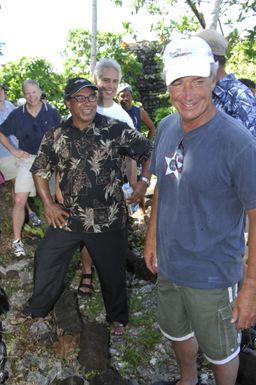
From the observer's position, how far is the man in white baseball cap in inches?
74.4

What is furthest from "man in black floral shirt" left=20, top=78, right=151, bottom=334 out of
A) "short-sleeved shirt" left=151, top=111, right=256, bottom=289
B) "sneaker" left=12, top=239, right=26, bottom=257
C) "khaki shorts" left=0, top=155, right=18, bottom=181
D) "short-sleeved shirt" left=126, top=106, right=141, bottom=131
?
"short-sleeved shirt" left=126, top=106, right=141, bottom=131

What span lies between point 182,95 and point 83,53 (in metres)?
11.0

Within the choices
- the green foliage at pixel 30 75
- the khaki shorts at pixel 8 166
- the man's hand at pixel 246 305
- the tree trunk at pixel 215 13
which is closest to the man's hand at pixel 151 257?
the man's hand at pixel 246 305

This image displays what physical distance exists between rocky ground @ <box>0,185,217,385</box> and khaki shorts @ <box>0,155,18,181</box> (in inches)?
50.2

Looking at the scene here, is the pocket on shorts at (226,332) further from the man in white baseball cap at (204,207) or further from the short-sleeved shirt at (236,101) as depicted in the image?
the short-sleeved shirt at (236,101)

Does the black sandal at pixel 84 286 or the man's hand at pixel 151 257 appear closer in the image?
the man's hand at pixel 151 257

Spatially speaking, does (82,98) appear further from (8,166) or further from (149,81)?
(149,81)

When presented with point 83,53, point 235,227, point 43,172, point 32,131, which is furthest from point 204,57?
point 83,53

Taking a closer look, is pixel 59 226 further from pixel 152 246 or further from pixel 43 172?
pixel 152 246

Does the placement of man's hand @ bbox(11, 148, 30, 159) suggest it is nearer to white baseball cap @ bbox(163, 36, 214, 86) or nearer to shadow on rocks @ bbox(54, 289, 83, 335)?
shadow on rocks @ bbox(54, 289, 83, 335)

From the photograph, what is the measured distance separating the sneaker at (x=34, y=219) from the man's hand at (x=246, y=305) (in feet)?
11.7

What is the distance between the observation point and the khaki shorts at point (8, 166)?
4.83 m

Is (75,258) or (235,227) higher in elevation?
(235,227)

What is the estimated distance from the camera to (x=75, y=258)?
4664 millimetres
